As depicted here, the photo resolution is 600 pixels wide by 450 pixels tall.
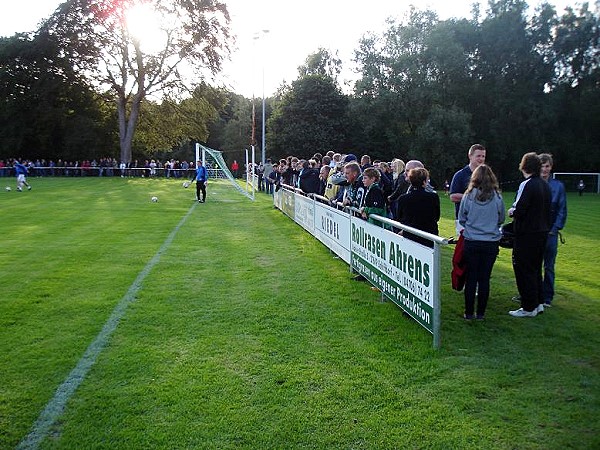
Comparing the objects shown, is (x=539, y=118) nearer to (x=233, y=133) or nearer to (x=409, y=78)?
(x=409, y=78)

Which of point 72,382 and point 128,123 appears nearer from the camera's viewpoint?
point 72,382

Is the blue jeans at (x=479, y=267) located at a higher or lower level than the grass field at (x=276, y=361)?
higher

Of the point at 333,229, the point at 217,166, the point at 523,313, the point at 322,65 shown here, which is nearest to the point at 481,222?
the point at 523,313

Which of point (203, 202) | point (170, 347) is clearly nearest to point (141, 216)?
point (203, 202)

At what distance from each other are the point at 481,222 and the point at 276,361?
2.81 m

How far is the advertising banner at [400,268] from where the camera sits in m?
5.41

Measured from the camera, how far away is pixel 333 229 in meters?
10.2

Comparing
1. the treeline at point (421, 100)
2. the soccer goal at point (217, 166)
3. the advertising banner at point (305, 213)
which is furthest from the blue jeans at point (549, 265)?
the treeline at point (421, 100)

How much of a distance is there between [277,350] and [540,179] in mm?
3616

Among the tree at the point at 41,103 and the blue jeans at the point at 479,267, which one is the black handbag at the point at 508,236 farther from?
the tree at the point at 41,103

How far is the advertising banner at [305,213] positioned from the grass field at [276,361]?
307cm

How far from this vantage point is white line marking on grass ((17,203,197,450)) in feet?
12.1

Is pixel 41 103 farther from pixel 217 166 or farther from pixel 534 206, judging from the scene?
pixel 534 206

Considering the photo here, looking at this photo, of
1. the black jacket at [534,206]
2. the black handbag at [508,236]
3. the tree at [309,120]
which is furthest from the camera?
the tree at [309,120]
